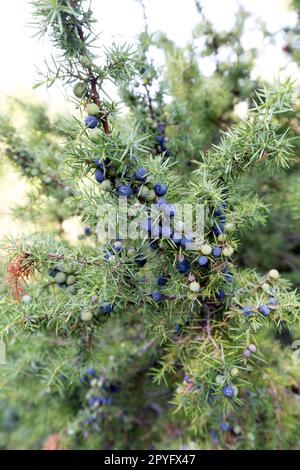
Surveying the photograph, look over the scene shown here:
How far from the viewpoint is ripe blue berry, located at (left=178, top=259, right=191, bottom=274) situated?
1.24ft

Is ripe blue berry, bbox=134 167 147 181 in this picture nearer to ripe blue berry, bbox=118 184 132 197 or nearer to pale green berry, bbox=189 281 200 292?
ripe blue berry, bbox=118 184 132 197

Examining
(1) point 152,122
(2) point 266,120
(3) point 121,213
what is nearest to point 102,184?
(3) point 121,213

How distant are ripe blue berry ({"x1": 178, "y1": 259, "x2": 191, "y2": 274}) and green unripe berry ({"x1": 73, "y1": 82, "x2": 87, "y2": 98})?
17cm

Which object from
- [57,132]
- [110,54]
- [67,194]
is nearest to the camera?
[110,54]

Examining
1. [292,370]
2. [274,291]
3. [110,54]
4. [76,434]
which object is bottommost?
[76,434]

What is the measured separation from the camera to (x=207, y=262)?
1.26ft

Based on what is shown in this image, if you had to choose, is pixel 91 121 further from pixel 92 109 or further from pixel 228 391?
pixel 228 391

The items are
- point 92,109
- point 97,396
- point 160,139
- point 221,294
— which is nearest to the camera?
point 92,109

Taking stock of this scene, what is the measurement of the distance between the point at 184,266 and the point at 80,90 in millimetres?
180

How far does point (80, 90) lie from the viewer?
1.08 ft

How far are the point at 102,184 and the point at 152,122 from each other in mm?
257

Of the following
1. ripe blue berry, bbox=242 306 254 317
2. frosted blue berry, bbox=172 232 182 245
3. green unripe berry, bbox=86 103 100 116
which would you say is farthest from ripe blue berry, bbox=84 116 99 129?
ripe blue berry, bbox=242 306 254 317

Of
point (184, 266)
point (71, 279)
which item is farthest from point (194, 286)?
point (71, 279)

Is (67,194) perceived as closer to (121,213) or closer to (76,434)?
(121,213)
